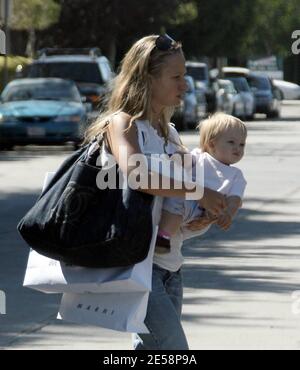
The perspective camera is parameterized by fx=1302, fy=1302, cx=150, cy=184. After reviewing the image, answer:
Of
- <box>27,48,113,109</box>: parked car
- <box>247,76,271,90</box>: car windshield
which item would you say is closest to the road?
<box>27,48,113,109</box>: parked car

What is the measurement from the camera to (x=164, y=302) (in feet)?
16.4

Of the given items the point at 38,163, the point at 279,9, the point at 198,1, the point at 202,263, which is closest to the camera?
the point at 202,263

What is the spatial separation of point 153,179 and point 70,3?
39.9 meters

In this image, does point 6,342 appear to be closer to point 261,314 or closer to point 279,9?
point 261,314

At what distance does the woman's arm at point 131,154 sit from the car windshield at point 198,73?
40306 mm

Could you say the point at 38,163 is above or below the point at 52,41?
above

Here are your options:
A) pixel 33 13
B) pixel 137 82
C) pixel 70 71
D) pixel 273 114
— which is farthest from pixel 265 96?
pixel 137 82

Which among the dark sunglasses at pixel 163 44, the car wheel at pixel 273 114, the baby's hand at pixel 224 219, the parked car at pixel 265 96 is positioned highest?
the dark sunglasses at pixel 163 44

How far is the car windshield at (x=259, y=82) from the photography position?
51219 millimetres

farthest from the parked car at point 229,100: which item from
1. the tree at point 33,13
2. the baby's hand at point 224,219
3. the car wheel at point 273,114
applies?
the baby's hand at point 224,219

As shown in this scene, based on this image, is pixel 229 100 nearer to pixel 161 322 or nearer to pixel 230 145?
pixel 230 145

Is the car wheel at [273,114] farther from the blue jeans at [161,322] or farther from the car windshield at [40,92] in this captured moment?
the blue jeans at [161,322]

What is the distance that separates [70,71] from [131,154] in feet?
85.4

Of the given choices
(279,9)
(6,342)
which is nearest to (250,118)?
(279,9)
